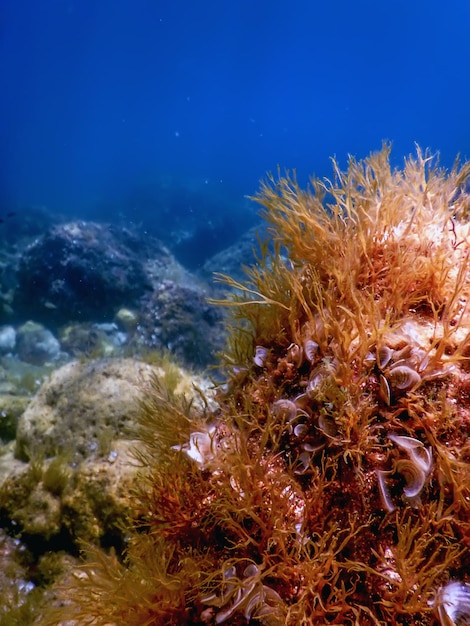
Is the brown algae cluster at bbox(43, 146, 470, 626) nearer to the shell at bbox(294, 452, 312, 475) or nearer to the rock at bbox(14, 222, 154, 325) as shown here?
the shell at bbox(294, 452, 312, 475)

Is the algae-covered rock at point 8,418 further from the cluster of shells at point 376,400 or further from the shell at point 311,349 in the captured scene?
the shell at point 311,349

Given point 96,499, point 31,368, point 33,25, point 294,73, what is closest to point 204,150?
point 294,73

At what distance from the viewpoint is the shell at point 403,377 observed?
179cm

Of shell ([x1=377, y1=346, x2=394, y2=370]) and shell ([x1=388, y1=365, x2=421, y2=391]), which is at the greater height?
shell ([x1=377, y1=346, x2=394, y2=370])

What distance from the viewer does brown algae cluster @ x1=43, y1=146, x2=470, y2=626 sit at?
161cm

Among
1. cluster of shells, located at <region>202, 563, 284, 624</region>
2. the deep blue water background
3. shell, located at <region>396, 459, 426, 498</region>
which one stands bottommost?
cluster of shells, located at <region>202, 563, 284, 624</region>

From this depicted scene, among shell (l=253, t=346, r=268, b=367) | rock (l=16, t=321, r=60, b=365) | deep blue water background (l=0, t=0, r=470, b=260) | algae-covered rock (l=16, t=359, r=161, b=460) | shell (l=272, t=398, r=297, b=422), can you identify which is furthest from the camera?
deep blue water background (l=0, t=0, r=470, b=260)

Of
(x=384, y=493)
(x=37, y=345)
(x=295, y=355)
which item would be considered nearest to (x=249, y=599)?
(x=384, y=493)

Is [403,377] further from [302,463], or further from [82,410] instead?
[82,410]

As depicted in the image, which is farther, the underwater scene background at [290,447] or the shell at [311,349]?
the shell at [311,349]

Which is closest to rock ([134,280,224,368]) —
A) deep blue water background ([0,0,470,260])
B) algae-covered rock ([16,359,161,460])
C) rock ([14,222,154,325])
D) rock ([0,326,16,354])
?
rock ([14,222,154,325])

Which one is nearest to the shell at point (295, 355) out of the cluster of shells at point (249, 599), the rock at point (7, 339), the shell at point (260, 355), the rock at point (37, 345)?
the shell at point (260, 355)

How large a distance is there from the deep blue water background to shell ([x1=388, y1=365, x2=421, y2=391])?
64.3 metres

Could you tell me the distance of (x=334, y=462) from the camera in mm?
1838
